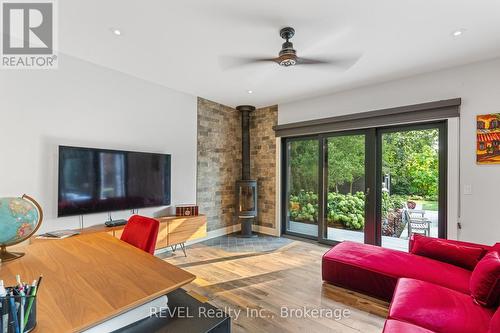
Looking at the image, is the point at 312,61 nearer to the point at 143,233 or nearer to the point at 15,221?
the point at 143,233

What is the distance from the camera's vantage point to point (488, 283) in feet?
5.34

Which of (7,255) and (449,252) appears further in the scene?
(449,252)

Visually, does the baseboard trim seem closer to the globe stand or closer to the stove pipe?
the stove pipe

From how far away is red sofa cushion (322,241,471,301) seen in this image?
2055mm

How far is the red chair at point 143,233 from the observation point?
171 cm

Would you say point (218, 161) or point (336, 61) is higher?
point (336, 61)

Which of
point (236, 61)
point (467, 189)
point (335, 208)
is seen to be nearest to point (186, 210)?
point (236, 61)

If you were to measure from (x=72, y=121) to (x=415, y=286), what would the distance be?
12.4 ft

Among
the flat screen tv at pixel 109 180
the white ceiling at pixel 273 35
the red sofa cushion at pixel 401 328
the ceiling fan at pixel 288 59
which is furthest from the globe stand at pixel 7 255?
the ceiling fan at pixel 288 59

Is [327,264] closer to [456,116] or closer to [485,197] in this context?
[485,197]

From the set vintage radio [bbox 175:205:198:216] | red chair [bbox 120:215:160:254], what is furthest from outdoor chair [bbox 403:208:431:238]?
red chair [bbox 120:215:160:254]

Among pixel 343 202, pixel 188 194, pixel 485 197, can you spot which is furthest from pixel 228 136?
pixel 485 197

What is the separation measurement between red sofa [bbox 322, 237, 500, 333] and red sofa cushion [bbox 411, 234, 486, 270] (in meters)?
0.02

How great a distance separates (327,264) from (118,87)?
341 centimetres
